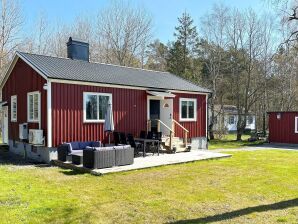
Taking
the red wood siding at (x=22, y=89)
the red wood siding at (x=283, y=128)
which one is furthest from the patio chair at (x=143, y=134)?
the red wood siding at (x=283, y=128)

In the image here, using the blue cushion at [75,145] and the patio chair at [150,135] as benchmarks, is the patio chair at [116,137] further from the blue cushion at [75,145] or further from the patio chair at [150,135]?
the blue cushion at [75,145]

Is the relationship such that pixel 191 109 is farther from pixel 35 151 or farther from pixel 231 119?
pixel 231 119

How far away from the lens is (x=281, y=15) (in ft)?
36.3

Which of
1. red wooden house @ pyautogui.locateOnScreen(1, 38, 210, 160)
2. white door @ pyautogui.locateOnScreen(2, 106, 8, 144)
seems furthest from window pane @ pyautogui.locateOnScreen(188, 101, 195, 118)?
white door @ pyautogui.locateOnScreen(2, 106, 8, 144)

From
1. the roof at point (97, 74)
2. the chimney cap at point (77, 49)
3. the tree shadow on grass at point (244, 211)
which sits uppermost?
the chimney cap at point (77, 49)

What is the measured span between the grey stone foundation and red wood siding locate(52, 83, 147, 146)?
0.42 metres

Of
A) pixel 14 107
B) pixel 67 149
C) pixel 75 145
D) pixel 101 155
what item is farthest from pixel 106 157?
pixel 14 107

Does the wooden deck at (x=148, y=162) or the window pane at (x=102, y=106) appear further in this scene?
the window pane at (x=102, y=106)

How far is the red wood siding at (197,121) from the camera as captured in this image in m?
16.1

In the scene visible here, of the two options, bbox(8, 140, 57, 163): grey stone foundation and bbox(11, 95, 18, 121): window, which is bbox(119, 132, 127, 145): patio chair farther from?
bbox(11, 95, 18, 121): window

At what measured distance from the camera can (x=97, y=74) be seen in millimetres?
13883

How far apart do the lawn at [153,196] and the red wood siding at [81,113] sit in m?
2.00

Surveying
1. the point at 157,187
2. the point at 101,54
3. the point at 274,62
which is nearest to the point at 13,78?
the point at 157,187

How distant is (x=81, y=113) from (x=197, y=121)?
712 centimetres
